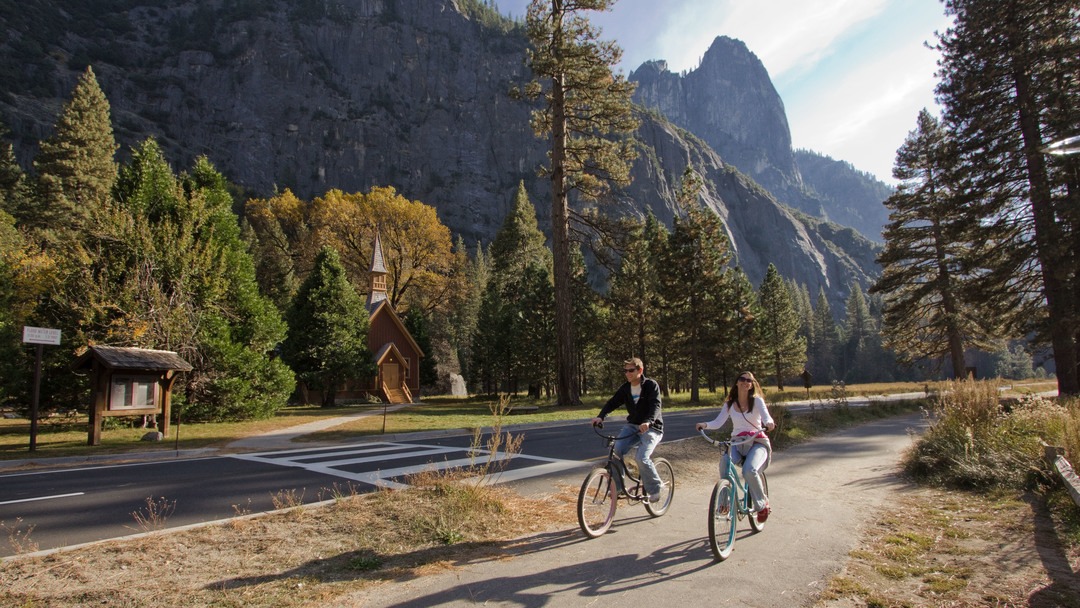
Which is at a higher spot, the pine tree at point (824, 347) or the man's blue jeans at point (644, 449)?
the pine tree at point (824, 347)

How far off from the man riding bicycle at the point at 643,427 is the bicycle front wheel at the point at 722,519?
3.21 ft

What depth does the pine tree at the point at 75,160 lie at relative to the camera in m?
36.9

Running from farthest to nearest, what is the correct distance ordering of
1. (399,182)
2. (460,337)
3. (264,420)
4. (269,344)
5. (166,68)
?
(399,182) → (166,68) → (460,337) → (269,344) → (264,420)

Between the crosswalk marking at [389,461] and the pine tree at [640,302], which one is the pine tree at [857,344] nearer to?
the pine tree at [640,302]

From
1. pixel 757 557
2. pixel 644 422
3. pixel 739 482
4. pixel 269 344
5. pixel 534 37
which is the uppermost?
pixel 534 37

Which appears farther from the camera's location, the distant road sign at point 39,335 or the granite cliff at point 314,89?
the granite cliff at point 314,89

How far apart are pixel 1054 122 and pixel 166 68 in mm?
137007

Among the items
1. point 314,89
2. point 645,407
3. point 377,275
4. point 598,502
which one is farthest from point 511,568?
point 314,89

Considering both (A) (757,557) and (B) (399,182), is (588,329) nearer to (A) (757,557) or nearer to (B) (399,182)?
(A) (757,557)

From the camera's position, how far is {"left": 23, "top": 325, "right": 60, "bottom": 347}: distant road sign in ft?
37.9

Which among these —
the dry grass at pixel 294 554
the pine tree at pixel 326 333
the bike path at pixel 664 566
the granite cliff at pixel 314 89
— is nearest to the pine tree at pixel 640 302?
the pine tree at pixel 326 333

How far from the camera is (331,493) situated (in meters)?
7.54

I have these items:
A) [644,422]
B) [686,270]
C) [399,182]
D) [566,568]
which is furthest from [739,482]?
[399,182]

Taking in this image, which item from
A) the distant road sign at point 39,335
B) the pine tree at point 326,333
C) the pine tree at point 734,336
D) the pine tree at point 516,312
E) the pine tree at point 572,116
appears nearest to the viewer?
the distant road sign at point 39,335
